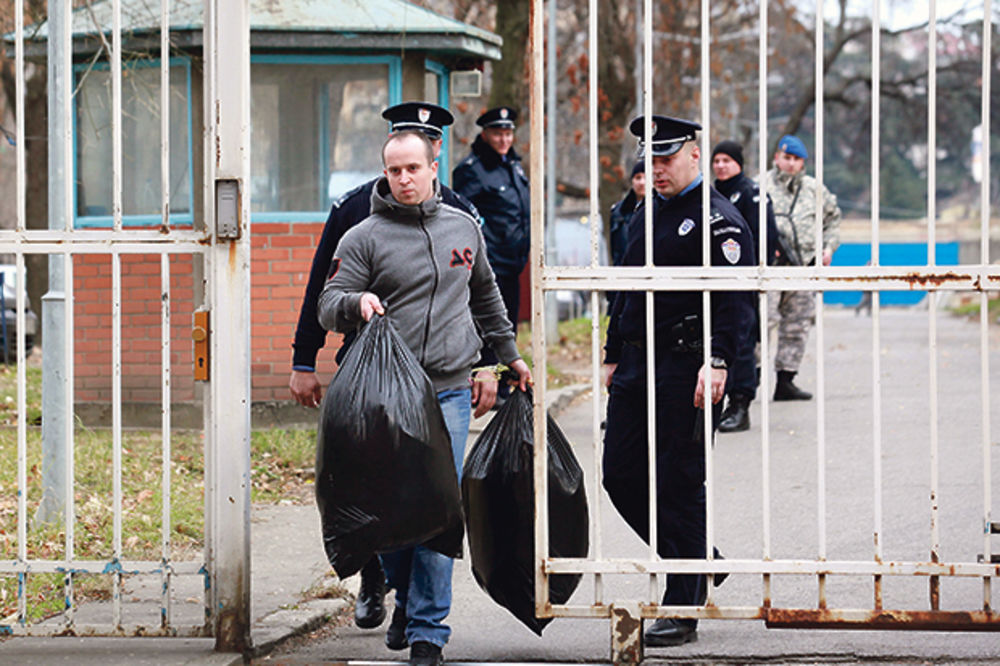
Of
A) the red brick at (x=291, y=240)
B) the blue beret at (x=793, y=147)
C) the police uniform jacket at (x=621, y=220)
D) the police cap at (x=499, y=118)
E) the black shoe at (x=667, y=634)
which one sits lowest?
the black shoe at (x=667, y=634)

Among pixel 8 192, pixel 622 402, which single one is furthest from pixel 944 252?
pixel 8 192

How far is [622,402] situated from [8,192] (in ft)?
179

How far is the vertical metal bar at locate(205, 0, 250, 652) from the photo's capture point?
4.68 m

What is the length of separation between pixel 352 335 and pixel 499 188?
4.99 meters

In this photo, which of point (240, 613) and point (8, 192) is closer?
point (240, 613)

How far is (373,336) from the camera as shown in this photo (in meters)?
4.61

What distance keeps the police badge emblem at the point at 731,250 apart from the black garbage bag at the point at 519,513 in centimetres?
82

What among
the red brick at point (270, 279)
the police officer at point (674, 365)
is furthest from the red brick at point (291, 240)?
the police officer at point (674, 365)

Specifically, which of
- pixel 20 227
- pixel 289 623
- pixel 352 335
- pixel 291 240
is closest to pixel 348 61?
pixel 291 240

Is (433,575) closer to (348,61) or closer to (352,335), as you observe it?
(352,335)

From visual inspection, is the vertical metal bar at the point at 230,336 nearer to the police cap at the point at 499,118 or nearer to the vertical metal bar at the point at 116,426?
the vertical metal bar at the point at 116,426

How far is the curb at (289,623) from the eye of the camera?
4.91 meters

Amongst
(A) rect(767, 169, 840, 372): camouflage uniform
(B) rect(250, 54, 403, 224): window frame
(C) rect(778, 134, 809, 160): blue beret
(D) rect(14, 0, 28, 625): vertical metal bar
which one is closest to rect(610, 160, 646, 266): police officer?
(A) rect(767, 169, 840, 372): camouflage uniform

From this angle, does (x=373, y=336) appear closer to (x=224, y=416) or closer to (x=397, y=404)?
(x=397, y=404)
